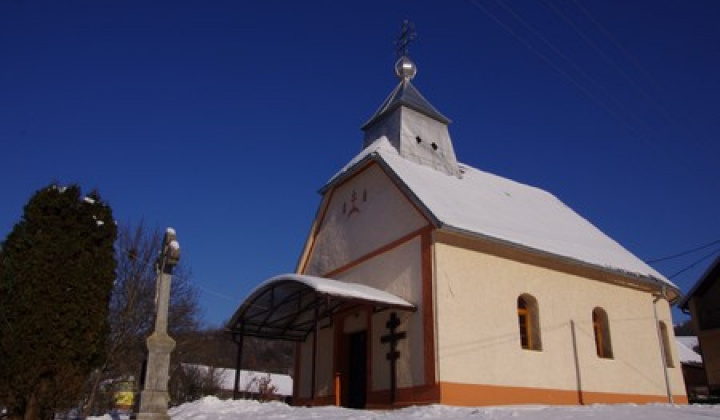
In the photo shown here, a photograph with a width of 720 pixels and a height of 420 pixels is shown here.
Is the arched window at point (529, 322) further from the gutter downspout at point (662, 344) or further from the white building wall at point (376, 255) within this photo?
the gutter downspout at point (662, 344)

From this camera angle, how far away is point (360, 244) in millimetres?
16453

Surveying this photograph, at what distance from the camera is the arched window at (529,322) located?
580 inches

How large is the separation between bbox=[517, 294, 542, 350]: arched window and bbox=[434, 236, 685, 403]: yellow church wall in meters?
0.16

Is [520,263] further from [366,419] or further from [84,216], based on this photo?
[84,216]

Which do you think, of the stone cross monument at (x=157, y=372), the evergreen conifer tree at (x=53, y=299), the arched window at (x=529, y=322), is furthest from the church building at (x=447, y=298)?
the evergreen conifer tree at (x=53, y=299)

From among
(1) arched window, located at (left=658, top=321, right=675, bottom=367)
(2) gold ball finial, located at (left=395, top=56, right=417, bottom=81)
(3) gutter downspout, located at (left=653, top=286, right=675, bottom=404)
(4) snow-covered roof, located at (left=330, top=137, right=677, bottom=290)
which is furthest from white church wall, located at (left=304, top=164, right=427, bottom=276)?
(1) arched window, located at (left=658, top=321, right=675, bottom=367)

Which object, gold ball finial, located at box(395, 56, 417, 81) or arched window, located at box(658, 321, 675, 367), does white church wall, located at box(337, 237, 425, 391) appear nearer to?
gold ball finial, located at box(395, 56, 417, 81)

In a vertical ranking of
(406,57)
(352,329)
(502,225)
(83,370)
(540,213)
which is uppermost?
(406,57)

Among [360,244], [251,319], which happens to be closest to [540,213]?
[360,244]

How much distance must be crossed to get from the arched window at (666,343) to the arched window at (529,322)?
583cm

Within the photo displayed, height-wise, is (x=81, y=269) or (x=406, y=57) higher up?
(x=406, y=57)

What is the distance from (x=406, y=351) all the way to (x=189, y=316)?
1541cm

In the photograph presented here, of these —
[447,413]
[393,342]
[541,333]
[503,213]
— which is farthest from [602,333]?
[447,413]

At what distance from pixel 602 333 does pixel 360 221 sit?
24.6ft
